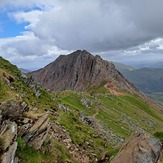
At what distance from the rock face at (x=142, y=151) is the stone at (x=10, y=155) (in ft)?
23.5

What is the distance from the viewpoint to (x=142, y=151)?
19125mm

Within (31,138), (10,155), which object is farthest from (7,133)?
(31,138)

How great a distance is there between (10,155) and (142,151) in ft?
29.5

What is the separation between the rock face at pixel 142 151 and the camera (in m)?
18.8

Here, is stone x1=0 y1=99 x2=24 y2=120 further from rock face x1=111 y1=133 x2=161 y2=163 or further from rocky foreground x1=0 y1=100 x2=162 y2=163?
rock face x1=111 y1=133 x2=161 y2=163

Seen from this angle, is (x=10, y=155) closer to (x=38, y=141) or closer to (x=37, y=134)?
(x=38, y=141)

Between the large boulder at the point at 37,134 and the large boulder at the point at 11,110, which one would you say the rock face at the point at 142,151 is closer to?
the large boulder at the point at 37,134

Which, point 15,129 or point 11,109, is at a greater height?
Answer: point 11,109

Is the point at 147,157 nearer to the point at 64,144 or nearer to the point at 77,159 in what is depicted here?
the point at 77,159

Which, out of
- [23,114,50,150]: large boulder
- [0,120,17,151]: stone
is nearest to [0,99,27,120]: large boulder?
[0,120,17,151]: stone

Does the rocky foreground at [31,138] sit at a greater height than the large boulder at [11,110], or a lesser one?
lesser

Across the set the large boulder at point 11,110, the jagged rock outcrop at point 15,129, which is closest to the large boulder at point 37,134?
the jagged rock outcrop at point 15,129

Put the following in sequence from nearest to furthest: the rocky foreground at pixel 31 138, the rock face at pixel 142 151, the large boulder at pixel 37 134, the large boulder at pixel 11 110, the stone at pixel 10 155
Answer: the stone at pixel 10 155
the rocky foreground at pixel 31 138
the rock face at pixel 142 151
the large boulder at pixel 11 110
the large boulder at pixel 37 134

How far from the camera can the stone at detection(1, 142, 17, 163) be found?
17514mm
